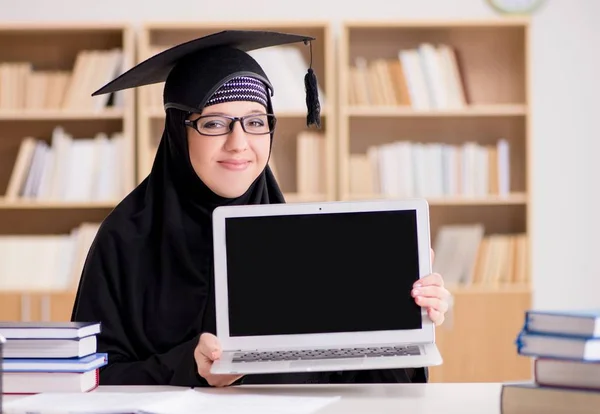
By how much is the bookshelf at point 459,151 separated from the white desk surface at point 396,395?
258 cm

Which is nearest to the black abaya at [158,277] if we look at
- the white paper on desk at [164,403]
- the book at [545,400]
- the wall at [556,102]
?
the white paper on desk at [164,403]

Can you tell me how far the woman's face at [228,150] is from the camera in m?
2.07

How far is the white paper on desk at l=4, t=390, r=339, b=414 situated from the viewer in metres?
1.48

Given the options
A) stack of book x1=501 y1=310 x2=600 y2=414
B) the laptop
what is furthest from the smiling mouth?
stack of book x1=501 y1=310 x2=600 y2=414

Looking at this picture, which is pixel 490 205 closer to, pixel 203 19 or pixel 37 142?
pixel 203 19

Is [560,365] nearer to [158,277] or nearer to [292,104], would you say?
[158,277]

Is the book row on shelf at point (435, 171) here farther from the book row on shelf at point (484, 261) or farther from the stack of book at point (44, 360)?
the stack of book at point (44, 360)

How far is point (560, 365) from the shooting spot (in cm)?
141

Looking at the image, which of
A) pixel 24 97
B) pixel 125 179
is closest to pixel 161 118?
pixel 125 179

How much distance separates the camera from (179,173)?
7.17 ft

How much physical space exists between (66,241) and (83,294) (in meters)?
2.40

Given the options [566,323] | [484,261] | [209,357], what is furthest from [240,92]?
[484,261]

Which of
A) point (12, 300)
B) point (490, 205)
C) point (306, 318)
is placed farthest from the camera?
point (490, 205)

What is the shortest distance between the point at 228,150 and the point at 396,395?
0.66m
